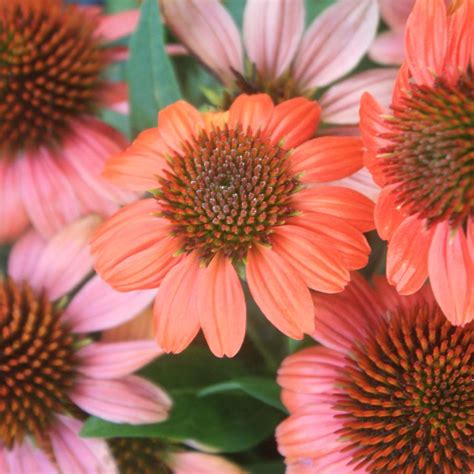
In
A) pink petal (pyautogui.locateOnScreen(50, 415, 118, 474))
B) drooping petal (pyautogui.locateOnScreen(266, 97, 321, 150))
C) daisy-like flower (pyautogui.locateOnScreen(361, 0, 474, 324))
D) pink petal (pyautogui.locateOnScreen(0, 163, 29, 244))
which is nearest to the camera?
daisy-like flower (pyautogui.locateOnScreen(361, 0, 474, 324))

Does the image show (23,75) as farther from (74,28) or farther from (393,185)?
(393,185)

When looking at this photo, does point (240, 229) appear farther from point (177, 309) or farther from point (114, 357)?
point (114, 357)

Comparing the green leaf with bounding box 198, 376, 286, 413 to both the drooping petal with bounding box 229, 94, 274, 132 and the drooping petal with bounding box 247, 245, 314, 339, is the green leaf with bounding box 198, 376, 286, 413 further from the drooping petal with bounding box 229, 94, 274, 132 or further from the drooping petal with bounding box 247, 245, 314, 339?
the drooping petal with bounding box 229, 94, 274, 132

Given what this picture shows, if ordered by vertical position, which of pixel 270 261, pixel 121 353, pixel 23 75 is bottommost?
pixel 121 353

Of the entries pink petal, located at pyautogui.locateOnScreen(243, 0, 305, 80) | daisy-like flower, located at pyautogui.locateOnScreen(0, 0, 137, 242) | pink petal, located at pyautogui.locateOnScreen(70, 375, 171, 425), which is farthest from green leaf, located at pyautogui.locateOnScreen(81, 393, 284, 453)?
pink petal, located at pyautogui.locateOnScreen(243, 0, 305, 80)

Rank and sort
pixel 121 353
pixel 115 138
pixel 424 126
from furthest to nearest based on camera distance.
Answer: pixel 115 138 < pixel 121 353 < pixel 424 126

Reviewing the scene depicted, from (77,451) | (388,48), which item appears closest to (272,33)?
(388,48)

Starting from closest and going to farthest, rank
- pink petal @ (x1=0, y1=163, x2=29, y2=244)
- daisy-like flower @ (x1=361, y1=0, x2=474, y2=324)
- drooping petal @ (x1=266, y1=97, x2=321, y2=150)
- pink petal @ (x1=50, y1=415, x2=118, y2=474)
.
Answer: daisy-like flower @ (x1=361, y1=0, x2=474, y2=324)
drooping petal @ (x1=266, y1=97, x2=321, y2=150)
pink petal @ (x1=50, y1=415, x2=118, y2=474)
pink petal @ (x1=0, y1=163, x2=29, y2=244)

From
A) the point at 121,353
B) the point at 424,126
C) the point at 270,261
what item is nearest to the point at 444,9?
the point at 424,126
